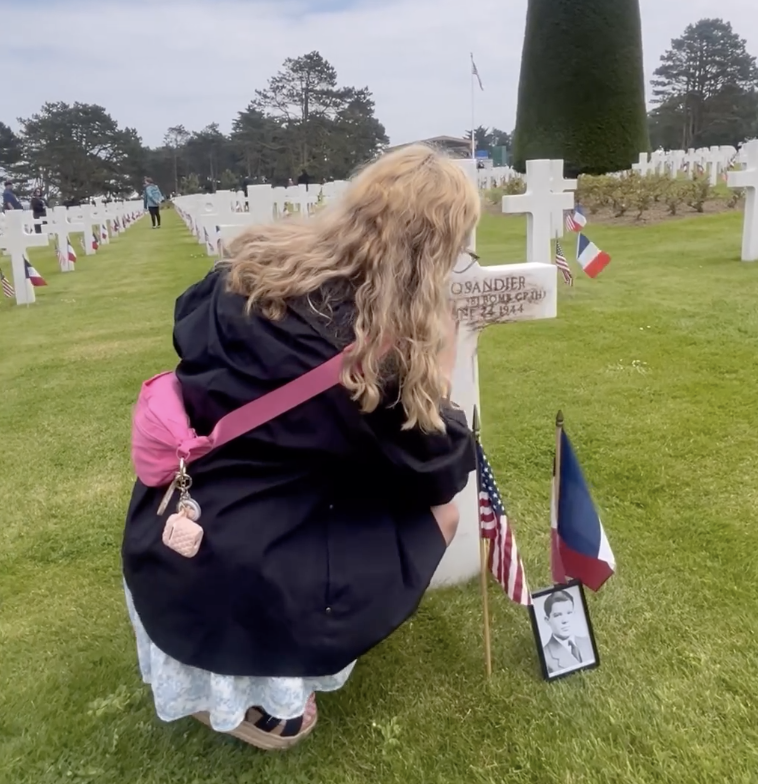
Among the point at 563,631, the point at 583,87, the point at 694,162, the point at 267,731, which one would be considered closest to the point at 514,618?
the point at 563,631

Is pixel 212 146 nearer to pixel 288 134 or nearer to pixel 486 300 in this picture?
pixel 288 134

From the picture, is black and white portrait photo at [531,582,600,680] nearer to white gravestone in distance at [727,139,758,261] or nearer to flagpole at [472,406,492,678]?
flagpole at [472,406,492,678]

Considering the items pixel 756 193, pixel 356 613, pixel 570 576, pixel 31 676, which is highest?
pixel 756 193

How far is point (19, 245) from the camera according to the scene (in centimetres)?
923

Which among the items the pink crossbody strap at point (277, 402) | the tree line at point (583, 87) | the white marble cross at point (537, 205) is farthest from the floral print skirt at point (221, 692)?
the tree line at point (583, 87)

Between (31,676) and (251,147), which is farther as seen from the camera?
(251,147)

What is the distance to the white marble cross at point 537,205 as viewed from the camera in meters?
6.39

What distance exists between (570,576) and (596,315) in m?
4.25

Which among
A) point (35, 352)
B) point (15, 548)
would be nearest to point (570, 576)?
point (15, 548)

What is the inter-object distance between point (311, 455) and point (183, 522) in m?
0.31

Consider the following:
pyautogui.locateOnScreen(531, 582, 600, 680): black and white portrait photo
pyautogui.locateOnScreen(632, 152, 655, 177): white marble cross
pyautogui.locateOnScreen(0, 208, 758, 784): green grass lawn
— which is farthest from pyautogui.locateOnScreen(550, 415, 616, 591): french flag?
pyautogui.locateOnScreen(632, 152, 655, 177): white marble cross

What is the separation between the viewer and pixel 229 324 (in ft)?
5.70

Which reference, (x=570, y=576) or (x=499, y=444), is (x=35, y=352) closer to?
(x=499, y=444)

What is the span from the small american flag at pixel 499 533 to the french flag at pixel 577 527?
0.58ft
